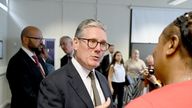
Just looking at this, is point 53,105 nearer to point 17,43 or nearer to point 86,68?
point 86,68

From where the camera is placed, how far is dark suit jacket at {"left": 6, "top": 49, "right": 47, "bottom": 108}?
250 cm

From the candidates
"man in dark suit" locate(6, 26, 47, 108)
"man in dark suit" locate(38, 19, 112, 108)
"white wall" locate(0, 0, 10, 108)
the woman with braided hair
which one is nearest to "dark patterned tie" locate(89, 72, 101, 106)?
"man in dark suit" locate(38, 19, 112, 108)

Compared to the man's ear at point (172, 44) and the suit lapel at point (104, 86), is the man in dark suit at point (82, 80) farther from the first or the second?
the man's ear at point (172, 44)

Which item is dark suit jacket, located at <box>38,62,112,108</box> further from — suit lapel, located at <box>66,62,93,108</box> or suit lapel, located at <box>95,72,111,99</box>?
suit lapel, located at <box>95,72,111,99</box>

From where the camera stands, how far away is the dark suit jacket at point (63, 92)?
134cm

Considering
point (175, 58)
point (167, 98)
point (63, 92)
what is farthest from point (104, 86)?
point (167, 98)

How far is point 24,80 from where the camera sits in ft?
8.22

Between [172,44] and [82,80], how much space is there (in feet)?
2.69

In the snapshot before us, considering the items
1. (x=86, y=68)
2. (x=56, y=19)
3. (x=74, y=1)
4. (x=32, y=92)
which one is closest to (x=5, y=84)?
(x=56, y=19)

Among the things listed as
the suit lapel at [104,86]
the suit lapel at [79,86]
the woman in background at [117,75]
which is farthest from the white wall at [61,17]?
the suit lapel at [79,86]

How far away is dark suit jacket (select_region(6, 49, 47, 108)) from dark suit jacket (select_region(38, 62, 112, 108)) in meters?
1.15

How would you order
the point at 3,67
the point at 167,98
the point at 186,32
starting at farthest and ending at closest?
the point at 3,67 < the point at 186,32 < the point at 167,98

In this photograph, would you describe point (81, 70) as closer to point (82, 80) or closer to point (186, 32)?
point (82, 80)

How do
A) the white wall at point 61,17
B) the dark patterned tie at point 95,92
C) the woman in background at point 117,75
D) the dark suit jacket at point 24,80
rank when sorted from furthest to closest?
1. the white wall at point 61,17
2. the woman in background at point 117,75
3. the dark suit jacket at point 24,80
4. the dark patterned tie at point 95,92
